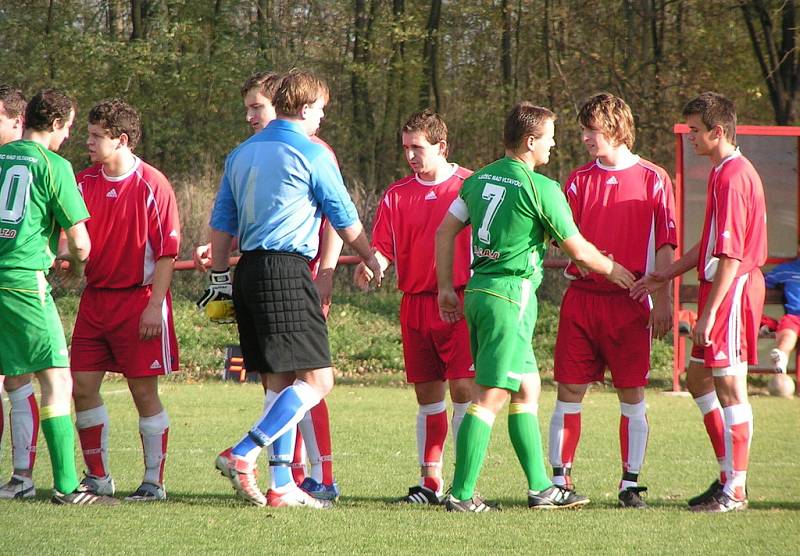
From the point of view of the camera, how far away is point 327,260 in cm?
647

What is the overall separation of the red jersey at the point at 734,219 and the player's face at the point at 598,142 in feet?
1.96

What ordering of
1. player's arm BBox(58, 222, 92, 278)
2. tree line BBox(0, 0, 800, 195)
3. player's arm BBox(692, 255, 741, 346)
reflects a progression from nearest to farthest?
player's arm BBox(58, 222, 92, 278) < player's arm BBox(692, 255, 741, 346) < tree line BBox(0, 0, 800, 195)

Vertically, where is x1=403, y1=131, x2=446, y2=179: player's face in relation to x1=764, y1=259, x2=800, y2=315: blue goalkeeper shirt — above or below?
above

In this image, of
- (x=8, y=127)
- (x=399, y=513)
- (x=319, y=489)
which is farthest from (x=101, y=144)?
(x=399, y=513)

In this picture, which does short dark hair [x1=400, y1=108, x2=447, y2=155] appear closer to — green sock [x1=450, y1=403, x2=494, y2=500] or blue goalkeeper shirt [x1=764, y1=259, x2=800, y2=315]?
green sock [x1=450, y1=403, x2=494, y2=500]

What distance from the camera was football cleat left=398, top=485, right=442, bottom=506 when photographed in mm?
6480

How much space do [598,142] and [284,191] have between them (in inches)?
72.6

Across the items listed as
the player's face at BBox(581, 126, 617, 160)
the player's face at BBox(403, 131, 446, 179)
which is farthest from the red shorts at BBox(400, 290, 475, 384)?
the player's face at BBox(581, 126, 617, 160)

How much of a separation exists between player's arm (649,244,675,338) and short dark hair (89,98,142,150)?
3.03 m

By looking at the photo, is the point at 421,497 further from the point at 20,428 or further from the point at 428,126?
the point at 20,428

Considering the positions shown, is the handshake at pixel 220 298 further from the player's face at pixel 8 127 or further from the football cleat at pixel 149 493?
the player's face at pixel 8 127

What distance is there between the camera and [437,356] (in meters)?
6.78

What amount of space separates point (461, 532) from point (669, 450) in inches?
154

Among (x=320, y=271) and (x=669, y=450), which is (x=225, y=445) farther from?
(x=669, y=450)
